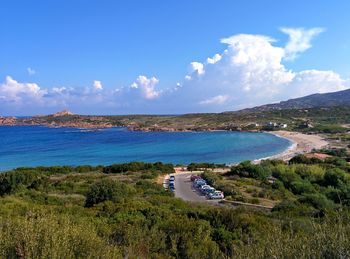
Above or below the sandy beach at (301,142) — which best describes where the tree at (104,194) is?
above

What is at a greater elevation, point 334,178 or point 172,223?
point 172,223

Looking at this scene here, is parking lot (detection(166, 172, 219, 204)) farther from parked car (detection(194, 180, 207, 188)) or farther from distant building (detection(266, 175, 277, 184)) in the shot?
distant building (detection(266, 175, 277, 184))

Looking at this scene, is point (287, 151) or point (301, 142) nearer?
point (287, 151)

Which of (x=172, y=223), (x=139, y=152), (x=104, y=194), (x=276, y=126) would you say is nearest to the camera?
(x=172, y=223)

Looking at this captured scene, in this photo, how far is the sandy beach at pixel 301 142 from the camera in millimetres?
73831

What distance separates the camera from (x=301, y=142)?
88812mm

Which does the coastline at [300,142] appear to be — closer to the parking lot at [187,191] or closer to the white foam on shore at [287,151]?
the white foam on shore at [287,151]

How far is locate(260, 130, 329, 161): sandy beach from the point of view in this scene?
73831 millimetres

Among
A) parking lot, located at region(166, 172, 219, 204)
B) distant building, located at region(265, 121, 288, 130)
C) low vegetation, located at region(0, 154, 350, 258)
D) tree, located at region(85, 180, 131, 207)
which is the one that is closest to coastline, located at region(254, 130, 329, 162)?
distant building, located at region(265, 121, 288, 130)

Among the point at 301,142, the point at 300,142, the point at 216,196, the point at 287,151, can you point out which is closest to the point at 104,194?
the point at 216,196

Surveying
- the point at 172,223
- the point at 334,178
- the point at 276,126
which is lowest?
the point at 334,178

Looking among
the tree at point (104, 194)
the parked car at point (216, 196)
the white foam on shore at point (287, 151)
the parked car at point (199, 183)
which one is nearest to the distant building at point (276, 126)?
the white foam on shore at point (287, 151)

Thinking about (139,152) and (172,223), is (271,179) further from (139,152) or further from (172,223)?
(139,152)

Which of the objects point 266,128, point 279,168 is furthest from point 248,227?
point 266,128
